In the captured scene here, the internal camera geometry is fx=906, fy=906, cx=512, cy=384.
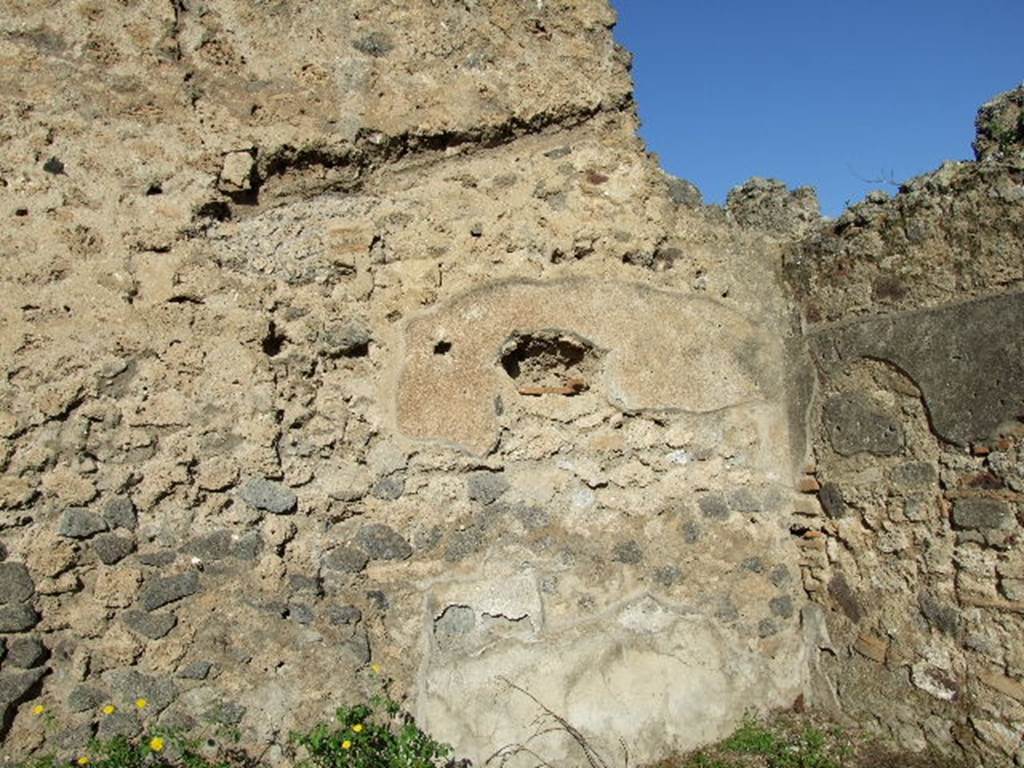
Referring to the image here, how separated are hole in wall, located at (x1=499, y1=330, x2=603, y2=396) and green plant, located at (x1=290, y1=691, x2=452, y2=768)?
123cm

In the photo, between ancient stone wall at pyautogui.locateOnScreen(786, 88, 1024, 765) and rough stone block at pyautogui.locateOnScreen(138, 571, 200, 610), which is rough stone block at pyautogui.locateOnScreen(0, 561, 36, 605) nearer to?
rough stone block at pyautogui.locateOnScreen(138, 571, 200, 610)

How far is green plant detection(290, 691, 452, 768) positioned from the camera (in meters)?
2.84

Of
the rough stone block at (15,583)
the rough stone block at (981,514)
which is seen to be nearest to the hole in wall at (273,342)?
the rough stone block at (15,583)

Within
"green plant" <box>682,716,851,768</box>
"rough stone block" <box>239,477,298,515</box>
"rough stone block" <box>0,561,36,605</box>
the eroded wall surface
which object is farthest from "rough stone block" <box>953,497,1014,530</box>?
"rough stone block" <box>0,561,36,605</box>

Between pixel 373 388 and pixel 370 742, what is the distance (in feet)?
3.85

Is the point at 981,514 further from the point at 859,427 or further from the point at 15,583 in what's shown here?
the point at 15,583

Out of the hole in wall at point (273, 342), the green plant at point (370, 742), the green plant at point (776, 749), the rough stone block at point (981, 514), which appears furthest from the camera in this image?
the green plant at point (776, 749)

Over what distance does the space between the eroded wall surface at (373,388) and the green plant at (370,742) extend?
3.8 inches

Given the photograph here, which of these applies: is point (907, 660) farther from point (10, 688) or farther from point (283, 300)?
point (10, 688)

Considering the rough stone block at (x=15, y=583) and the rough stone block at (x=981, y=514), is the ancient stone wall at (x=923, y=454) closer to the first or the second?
the rough stone block at (x=981, y=514)

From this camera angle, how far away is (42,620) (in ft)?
8.97

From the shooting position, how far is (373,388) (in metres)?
3.21

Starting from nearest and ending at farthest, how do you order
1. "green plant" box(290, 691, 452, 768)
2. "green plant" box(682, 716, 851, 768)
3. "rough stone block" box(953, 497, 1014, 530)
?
→ "green plant" box(290, 691, 452, 768)
"rough stone block" box(953, 497, 1014, 530)
"green plant" box(682, 716, 851, 768)

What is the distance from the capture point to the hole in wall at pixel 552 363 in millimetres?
3406
